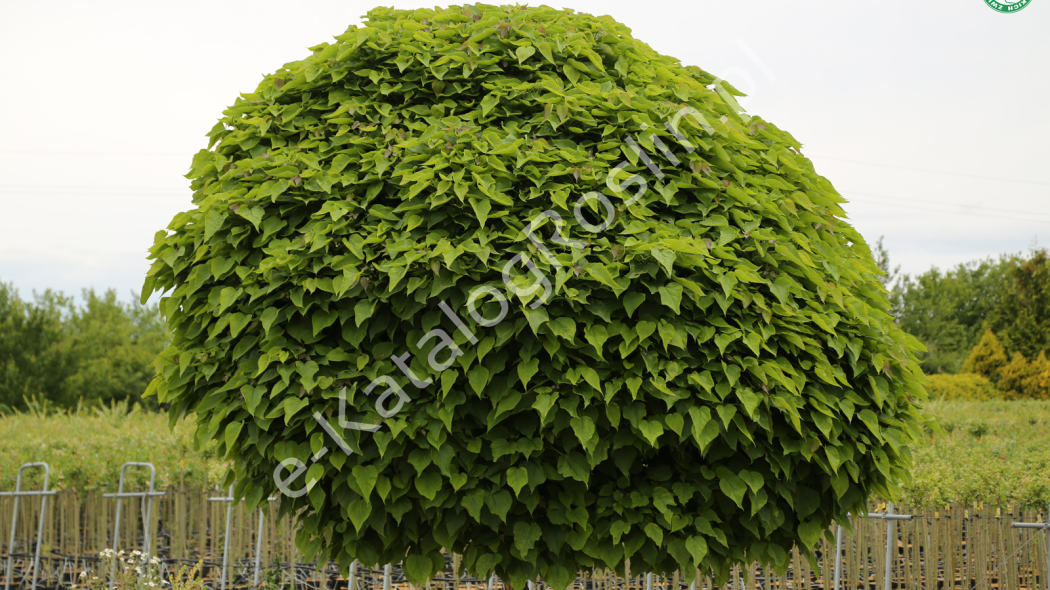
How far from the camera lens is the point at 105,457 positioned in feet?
28.5

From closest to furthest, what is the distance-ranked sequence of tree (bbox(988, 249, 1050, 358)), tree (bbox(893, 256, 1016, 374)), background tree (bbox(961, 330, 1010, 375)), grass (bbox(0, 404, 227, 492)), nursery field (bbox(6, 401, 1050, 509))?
nursery field (bbox(6, 401, 1050, 509)), grass (bbox(0, 404, 227, 492)), background tree (bbox(961, 330, 1010, 375)), tree (bbox(988, 249, 1050, 358)), tree (bbox(893, 256, 1016, 374))

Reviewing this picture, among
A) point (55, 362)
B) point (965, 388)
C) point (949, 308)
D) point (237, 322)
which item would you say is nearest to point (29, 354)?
point (55, 362)

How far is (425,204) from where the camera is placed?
9.93ft

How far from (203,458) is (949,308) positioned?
116 ft

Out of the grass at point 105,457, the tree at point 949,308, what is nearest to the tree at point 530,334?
the grass at point 105,457

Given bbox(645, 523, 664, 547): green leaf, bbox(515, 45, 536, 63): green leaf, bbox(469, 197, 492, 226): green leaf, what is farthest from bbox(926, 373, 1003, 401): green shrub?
bbox(469, 197, 492, 226): green leaf

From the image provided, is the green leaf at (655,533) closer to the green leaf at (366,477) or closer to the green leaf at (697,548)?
the green leaf at (697,548)

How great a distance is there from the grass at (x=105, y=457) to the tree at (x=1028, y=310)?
22562mm

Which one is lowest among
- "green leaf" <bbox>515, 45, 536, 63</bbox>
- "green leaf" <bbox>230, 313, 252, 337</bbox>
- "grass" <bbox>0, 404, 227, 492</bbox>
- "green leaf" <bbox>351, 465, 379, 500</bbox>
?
"grass" <bbox>0, 404, 227, 492</bbox>

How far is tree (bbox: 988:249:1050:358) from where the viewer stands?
21.1 m

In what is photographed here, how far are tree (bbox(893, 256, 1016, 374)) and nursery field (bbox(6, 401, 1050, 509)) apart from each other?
22363mm

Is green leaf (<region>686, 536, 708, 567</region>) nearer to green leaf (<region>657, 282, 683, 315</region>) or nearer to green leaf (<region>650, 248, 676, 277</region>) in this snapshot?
green leaf (<region>657, 282, 683, 315</region>)

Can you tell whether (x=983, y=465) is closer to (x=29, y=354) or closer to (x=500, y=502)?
(x=500, y=502)

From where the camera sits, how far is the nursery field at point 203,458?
21.9ft
